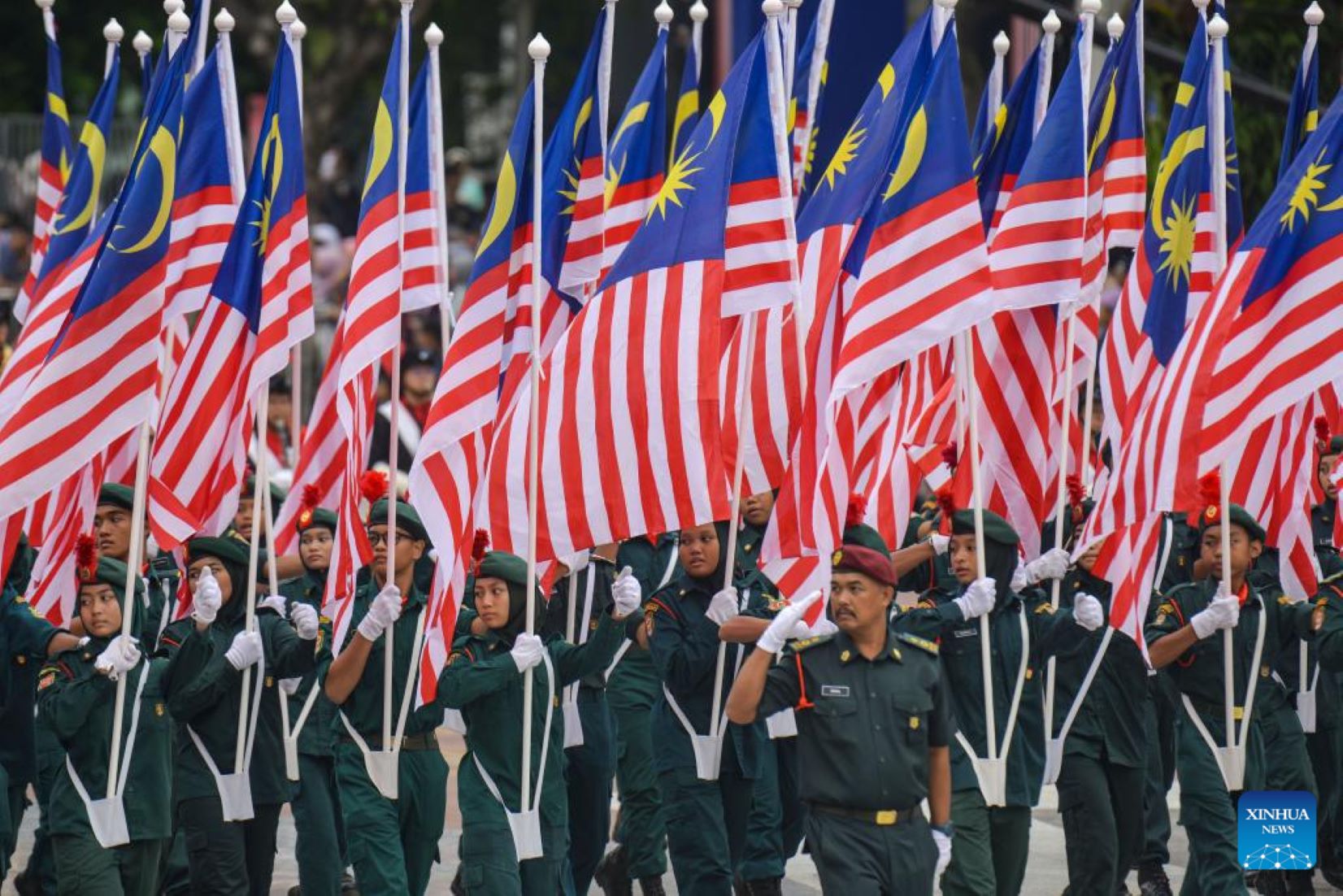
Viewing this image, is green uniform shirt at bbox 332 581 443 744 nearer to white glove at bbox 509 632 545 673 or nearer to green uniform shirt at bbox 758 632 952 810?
white glove at bbox 509 632 545 673

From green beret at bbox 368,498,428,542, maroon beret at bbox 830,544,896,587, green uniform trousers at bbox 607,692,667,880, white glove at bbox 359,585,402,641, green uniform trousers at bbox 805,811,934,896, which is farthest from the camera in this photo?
green uniform trousers at bbox 607,692,667,880

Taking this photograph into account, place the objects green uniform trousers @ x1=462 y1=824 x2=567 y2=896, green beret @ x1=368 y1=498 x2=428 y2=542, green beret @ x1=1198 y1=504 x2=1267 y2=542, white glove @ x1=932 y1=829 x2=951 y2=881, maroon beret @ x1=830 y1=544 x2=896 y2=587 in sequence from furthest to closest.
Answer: green beret @ x1=1198 y1=504 x2=1267 y2=542, green beret @ x1=368 y1=498 x2=428 y2=542, green uniform trousers @ x1=462 y1=824 x2=567 y2=896, white glove @ x1=932 y1=829 x2=951 y2=881, maroon beret @ x1=830 y1=544 x2=896 y2=587

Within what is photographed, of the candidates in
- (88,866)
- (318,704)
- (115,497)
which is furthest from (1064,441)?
(88,866)

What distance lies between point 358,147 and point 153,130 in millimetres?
28240

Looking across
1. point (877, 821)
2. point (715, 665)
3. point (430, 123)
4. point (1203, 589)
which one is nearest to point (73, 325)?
point (430, 123)

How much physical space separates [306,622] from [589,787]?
1.75 meters

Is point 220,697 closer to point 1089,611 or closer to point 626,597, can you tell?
point 626,597

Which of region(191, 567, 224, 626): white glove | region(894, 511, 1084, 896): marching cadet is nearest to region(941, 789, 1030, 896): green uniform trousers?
region(894, 511, 1084, 896): marching cadet

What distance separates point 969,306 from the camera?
10797 millimetres

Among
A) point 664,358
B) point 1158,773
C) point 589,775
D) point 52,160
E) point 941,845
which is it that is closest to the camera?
point 941,845

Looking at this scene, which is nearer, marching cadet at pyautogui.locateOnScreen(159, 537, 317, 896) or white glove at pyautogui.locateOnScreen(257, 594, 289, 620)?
marching cadet at pyautogui.locateOnScreen(159, 537, 317, 896)

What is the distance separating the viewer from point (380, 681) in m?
11.3

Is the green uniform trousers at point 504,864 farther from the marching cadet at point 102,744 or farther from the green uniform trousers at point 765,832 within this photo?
the green uniform trousers at point 765,832

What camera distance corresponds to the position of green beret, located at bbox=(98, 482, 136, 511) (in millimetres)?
12023
